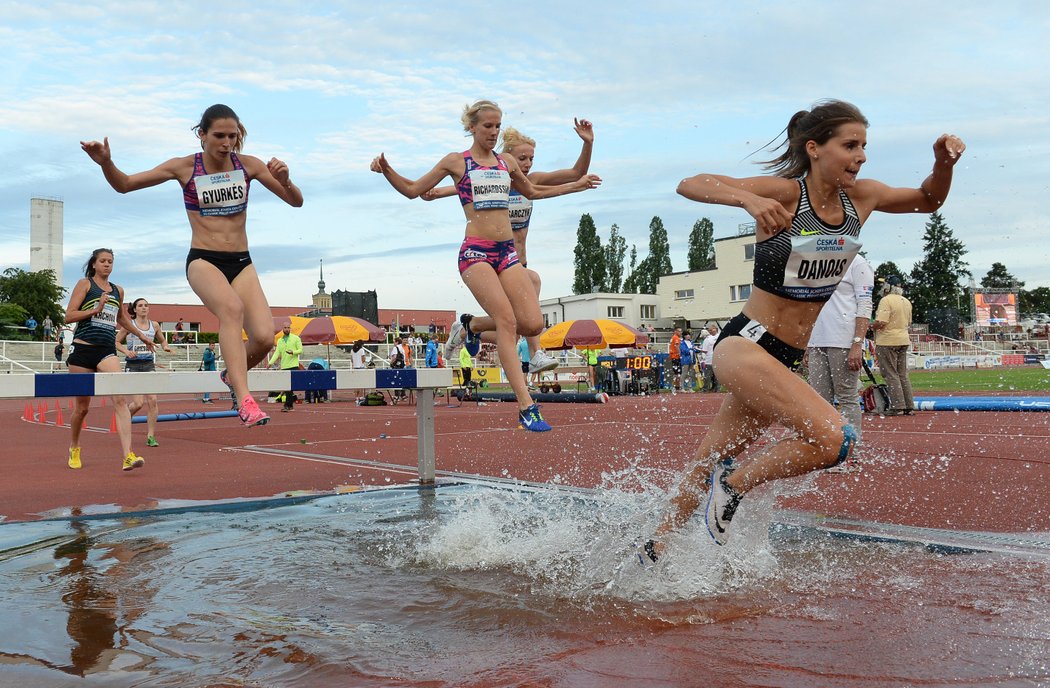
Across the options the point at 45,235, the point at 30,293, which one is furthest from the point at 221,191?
the point at 45,235

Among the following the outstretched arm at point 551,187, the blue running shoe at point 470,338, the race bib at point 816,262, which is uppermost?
the outstretched arm at point 551,187

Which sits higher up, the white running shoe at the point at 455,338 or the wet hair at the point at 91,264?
the wet hair at the point at 91,264

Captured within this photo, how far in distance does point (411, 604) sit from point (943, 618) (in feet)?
6.90

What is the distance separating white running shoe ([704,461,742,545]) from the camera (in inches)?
159

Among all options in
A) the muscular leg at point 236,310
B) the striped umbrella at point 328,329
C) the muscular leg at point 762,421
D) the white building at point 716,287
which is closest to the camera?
the muscular leg at point 762,421

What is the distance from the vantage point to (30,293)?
7712 cm

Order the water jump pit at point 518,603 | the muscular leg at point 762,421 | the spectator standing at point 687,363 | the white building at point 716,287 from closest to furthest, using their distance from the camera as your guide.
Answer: the water jump pit at point 518,603 → the muscular leg at point 762,421 → the spectator standing at point 687,363 → the white building at point 716,287

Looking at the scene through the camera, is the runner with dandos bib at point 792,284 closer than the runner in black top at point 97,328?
Yes

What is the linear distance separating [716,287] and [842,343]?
6707 cm

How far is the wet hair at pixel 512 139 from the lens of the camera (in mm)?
6961

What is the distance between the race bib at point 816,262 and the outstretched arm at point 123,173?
3950 millimetres

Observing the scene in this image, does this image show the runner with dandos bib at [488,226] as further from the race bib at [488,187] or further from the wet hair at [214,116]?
the wet hair at [214,116]

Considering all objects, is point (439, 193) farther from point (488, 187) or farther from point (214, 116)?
point (214, 116)

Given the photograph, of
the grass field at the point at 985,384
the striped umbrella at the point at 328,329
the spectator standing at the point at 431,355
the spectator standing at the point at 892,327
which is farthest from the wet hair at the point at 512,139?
the striped umbrella at the point at 328,329
